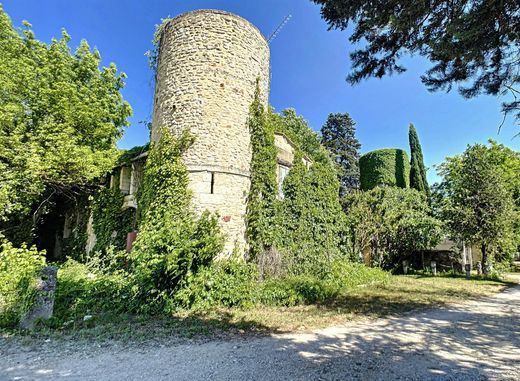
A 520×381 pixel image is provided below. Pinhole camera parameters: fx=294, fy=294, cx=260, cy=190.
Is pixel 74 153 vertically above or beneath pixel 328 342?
above

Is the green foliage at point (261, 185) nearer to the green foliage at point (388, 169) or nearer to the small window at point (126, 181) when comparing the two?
the small window at point (126, 181)

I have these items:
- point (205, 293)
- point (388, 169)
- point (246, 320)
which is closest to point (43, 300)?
point (205, 293)

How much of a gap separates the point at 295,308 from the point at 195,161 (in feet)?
17.4

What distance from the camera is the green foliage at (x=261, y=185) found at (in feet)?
31.8

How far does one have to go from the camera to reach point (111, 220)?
13.1 metres

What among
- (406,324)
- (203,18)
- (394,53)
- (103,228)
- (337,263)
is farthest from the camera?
(103,228)

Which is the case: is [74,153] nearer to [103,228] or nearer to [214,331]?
[103,228]

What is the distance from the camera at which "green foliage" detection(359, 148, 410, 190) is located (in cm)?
2762

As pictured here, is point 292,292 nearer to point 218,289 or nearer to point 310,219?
point 218,289

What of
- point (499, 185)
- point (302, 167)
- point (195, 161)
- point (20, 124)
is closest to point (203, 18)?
point (195, 161)

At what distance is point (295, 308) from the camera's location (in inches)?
295

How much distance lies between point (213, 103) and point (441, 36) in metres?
6.97

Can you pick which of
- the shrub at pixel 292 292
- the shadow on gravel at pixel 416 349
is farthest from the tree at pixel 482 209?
the shrub at pixel 292 292

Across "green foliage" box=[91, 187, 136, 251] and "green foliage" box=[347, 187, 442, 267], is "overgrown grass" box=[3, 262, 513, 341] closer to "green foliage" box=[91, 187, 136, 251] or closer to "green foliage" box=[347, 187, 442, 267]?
"green foliage" box=[91, 187, 136, 251]
